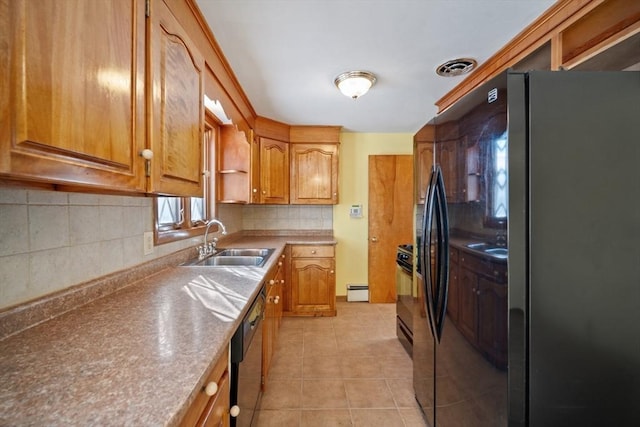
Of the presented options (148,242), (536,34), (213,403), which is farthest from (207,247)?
(536,34)

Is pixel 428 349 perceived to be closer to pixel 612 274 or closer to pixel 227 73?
pixel 612 274

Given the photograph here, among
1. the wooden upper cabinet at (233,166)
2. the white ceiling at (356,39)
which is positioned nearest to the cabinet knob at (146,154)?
the white ceiling at (356,39)

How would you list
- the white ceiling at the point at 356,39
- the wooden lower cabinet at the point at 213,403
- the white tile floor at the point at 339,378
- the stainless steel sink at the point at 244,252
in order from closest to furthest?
the wooden lower cabinet at the point at 213,403, the white ceiling at the point at 356,39, the white tile floor at the point at 339,378, the stainless steel sink at the point at 244,252

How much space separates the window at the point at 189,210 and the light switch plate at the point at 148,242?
63 millimetres

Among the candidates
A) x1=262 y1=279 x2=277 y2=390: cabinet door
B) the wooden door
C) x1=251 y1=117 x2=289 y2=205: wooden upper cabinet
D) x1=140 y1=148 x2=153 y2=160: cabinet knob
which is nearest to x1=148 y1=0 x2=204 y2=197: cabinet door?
x1=140 y1=148 x2=153 y2=160: cabinet knob

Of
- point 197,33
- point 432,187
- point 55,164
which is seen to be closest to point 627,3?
point 432,187

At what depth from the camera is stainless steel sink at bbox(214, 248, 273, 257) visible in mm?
2314

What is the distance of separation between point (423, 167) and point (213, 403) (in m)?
1.44

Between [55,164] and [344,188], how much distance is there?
3.29m

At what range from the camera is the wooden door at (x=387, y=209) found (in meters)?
3.71

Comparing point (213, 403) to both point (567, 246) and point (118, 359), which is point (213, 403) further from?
point (567, 246)

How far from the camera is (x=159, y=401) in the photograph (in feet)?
1.72

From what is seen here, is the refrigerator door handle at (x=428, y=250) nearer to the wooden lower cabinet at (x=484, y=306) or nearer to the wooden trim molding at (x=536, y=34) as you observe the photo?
the wooden lower cabinet at (x=484, y=306)

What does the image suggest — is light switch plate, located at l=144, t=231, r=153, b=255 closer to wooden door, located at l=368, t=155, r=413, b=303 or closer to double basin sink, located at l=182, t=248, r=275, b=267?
double basin sink, located at l=182, t=248, r=275, b=267
